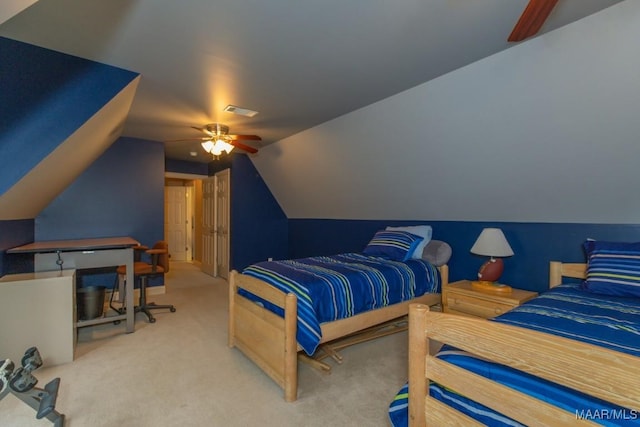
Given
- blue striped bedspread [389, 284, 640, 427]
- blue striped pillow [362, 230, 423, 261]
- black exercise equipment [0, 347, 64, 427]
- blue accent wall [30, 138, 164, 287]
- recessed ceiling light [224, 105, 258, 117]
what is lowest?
black exercise equipment [0, 347, 64, 427]

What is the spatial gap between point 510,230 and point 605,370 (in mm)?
2580

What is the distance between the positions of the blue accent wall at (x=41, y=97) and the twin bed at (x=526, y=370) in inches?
112

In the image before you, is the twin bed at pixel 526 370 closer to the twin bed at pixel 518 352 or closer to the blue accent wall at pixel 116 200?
the twin bed at pixel 518 352

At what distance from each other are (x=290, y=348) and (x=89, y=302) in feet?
8.05

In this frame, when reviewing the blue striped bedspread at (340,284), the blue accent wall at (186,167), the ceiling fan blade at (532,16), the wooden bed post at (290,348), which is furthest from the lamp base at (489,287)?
the blue accent wall at (186,167)

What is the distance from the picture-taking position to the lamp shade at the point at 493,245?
287cm

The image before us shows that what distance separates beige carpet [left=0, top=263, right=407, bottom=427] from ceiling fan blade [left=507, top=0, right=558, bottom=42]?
7.26 ft

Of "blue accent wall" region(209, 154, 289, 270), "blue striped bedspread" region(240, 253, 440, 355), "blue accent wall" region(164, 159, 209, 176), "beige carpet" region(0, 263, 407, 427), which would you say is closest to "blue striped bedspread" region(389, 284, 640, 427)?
"beige carpet" region(0, 263, 407, 427)

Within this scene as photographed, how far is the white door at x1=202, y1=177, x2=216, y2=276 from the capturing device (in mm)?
6250

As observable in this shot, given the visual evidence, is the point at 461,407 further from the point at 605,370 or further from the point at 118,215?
the point at 118,215

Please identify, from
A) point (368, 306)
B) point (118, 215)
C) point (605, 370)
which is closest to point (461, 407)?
point (605, 370)

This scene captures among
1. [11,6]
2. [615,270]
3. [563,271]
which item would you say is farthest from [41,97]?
[563,271]

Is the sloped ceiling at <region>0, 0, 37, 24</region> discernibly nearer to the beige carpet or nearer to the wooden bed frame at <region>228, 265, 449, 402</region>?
the wooden bed frame at <region>228, 265, 449, 402</region>

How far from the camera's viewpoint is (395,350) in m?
2.89
